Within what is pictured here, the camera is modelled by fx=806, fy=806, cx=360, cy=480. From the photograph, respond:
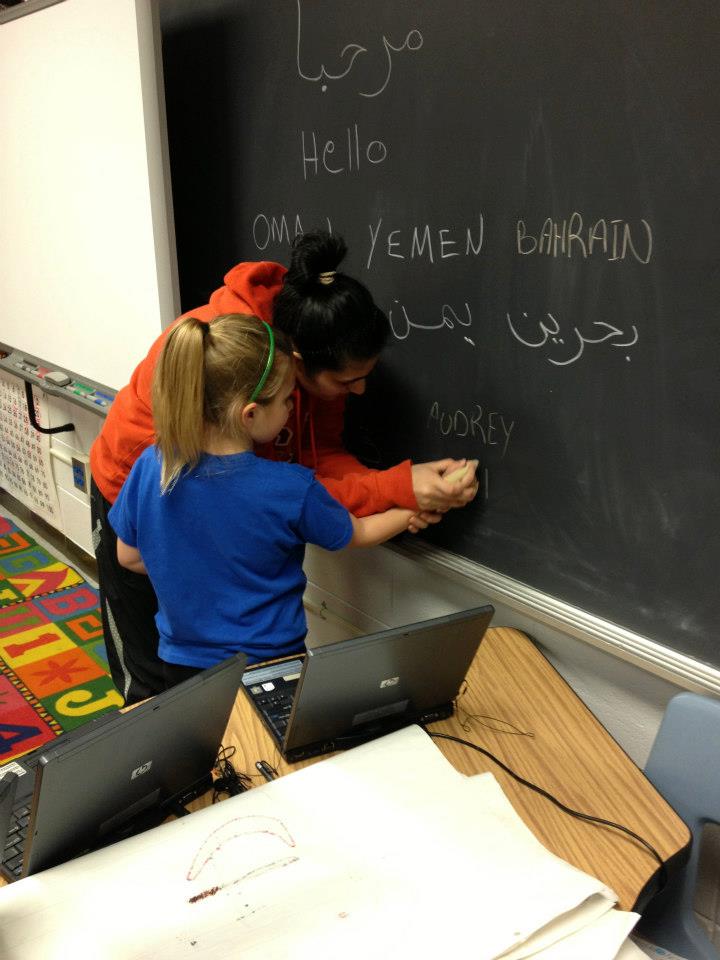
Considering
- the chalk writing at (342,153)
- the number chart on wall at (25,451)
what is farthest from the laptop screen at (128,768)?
the number chart on wall at (25,451)

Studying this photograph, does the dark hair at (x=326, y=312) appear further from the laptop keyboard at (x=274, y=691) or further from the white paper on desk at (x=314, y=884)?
the white paper on desk at (x=314, y=884)

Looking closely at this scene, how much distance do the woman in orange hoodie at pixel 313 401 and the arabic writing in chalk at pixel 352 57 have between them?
323 mm

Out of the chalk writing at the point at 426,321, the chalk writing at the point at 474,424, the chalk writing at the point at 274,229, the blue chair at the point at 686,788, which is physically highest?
the chalk writing at the point at 274,229

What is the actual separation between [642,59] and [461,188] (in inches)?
14.3

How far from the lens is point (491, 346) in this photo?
1.45m

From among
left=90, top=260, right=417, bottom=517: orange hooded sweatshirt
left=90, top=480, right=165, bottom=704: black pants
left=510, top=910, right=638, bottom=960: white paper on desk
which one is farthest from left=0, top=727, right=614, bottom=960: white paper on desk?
left=90, top=480, right=165, bottom=704: black pants

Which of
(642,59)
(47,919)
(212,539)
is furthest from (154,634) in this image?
(642,59)

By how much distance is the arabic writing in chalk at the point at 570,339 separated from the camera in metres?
1.25

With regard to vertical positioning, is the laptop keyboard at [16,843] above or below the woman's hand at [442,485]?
below

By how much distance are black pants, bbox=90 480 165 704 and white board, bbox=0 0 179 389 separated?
57cm

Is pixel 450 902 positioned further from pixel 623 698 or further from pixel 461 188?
pixel 461 188

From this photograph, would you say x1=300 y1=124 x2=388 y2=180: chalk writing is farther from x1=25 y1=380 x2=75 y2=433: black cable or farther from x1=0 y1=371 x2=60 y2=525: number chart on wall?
x1=0 y1=371 x2=60 y2=525: number chart on wall

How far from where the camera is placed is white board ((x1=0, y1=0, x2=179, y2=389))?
6.48 ft

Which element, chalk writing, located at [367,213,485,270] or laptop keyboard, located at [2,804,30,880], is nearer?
laptop keyboard, located at [2,804,30,880]
